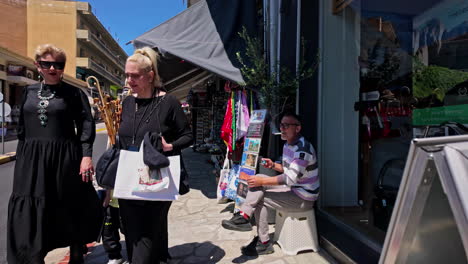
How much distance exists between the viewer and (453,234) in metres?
1.07

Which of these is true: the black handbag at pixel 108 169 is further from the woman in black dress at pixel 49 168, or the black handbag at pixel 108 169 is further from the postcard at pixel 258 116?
the postcard at pixel 258 116

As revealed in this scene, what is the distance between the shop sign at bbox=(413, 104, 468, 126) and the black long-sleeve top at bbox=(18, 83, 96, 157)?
288cm

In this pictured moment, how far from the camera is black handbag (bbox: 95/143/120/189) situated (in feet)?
6.40

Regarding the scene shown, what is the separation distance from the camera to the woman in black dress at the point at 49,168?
2.14m

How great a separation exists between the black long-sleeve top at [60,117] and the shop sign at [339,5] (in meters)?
3.00

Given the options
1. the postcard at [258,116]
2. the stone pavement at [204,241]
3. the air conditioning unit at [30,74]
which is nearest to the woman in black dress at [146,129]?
the stone pavement at [204,241]

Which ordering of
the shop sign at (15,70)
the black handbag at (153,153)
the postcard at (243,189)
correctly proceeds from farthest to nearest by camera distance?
the shop sign at (15,70), the postcard at (243,189), the black handbag at (153,153)

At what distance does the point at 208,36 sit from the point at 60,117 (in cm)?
273

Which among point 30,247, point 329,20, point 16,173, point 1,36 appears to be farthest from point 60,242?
point 1,36

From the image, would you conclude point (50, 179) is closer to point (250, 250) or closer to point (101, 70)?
point (250, 250)

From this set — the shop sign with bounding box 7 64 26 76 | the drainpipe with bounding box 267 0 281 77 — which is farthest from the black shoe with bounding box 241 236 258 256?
the shop sign with bounding box 7 64 26 76

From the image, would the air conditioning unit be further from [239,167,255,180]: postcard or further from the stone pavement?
[239,167,255,180]: postcard

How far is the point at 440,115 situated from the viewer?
2.38 meters

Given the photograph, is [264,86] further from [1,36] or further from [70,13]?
[70,13]
